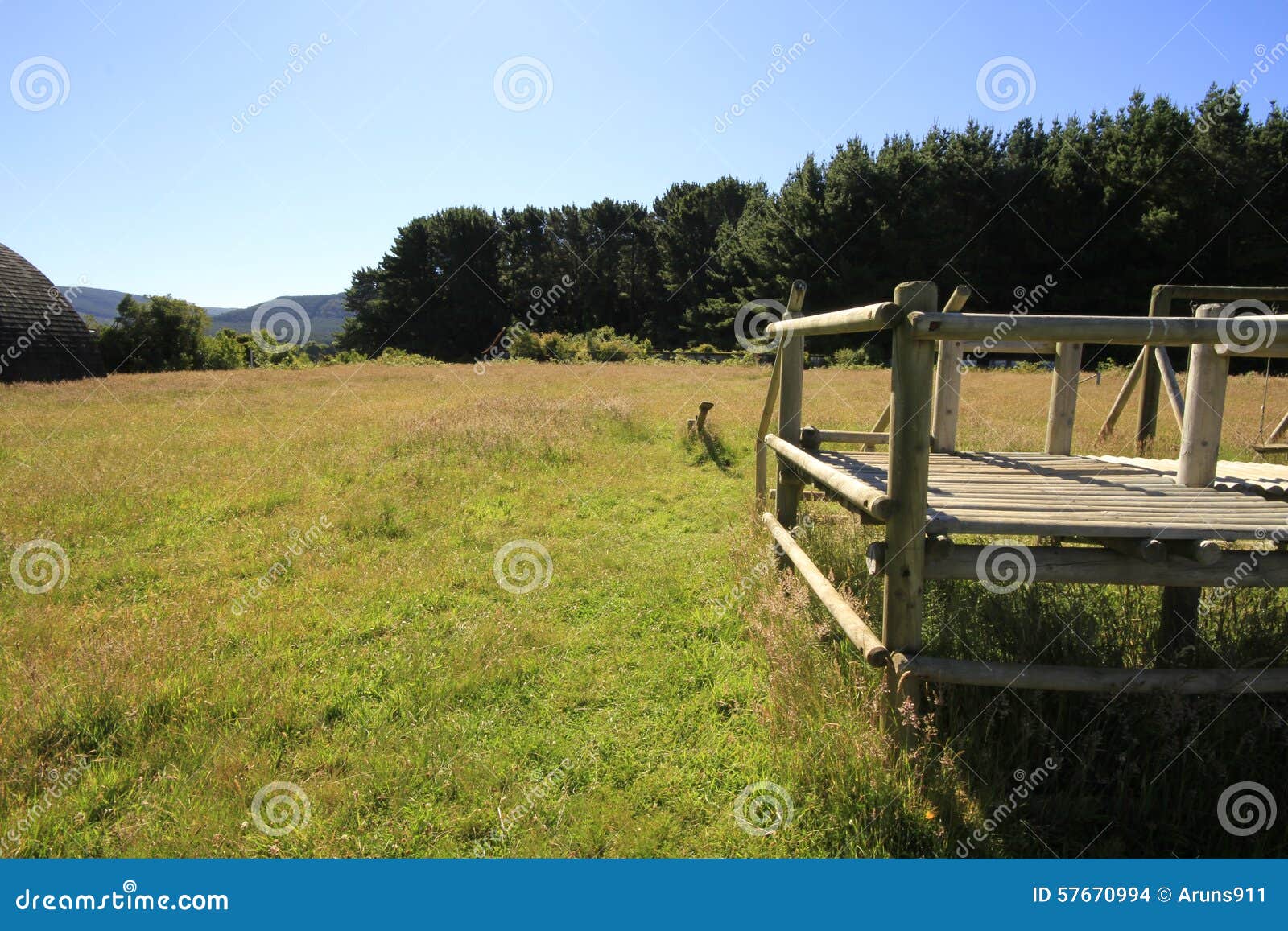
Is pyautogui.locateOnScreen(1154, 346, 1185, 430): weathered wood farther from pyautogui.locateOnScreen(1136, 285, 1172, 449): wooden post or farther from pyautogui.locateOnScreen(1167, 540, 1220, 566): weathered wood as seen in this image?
pyautogui.locateOnScreen(1136, 285, 1172, 449): wooden post

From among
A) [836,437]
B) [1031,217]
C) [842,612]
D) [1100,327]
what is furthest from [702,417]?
[1031,217]

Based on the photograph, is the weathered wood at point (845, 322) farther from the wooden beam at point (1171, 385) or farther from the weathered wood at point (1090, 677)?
the wooden beam at point (1171, 385)

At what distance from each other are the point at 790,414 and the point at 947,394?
135cm

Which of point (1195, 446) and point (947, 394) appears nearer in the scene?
point (1195, 446)

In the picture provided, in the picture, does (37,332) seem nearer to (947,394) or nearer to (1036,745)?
(947,394)

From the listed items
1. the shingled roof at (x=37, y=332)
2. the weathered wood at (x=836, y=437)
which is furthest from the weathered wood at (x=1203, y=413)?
the shingled roof at (x=37, y=332)

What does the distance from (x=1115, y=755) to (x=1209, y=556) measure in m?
1.13

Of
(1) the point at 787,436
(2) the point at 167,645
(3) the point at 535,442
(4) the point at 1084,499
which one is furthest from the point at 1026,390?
(2) the point at 167,645

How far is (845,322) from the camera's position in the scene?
380 cm

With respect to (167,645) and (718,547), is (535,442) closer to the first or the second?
(718,547)

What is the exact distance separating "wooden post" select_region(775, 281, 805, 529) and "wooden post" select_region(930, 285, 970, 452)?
1049 millimetres

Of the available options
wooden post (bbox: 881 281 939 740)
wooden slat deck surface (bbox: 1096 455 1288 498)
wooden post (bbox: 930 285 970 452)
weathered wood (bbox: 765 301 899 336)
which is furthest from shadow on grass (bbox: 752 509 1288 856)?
wooden post (bbox: 930 285 970 452)

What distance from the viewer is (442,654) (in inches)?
179

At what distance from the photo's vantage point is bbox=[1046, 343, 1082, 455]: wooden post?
535cm
